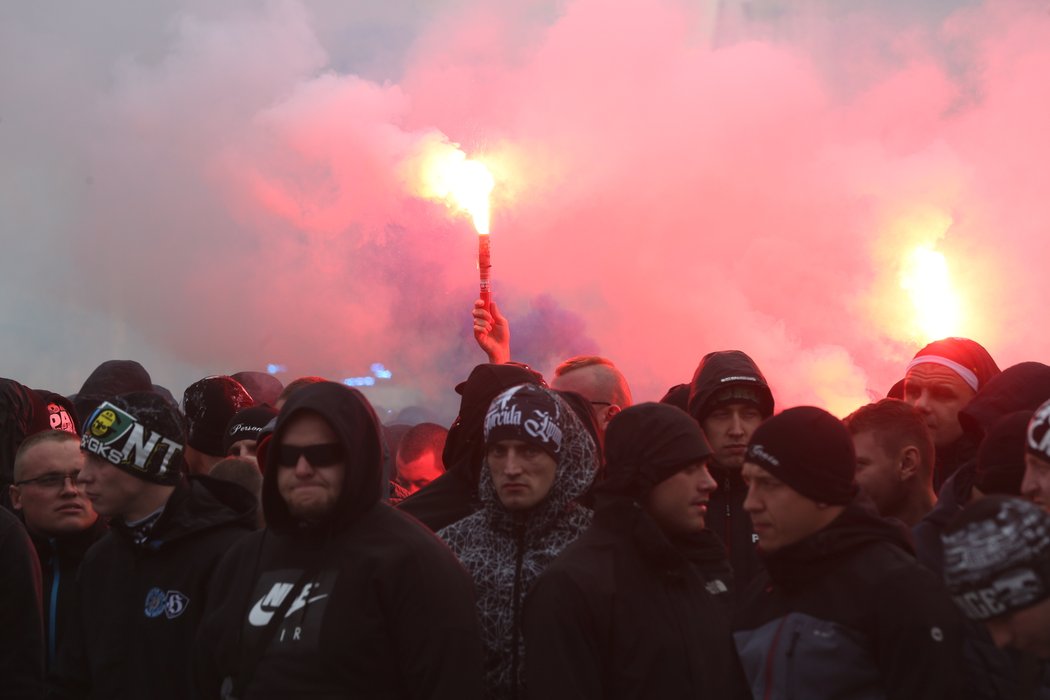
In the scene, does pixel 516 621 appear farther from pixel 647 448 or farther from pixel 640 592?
pixel 647 448

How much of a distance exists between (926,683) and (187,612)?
107 inches

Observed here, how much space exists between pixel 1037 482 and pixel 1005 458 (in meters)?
0.48

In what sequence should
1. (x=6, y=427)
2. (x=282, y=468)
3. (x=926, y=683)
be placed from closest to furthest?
(x=926, y=683) < (x=282, y=468) < (x=6, y=427)

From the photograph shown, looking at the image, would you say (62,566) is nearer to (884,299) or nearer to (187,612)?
(187,612)

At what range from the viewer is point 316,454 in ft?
12.0

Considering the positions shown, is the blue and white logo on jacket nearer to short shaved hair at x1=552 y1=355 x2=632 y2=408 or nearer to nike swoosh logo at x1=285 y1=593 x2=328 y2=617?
nike swoosh logo at x1=285 y1=593 x2=328 y2=617

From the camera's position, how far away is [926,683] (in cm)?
293

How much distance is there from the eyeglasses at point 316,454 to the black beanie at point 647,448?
939 millimetres

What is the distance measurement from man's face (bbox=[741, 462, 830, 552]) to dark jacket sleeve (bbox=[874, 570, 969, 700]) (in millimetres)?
335

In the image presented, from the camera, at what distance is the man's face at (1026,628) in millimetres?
2492

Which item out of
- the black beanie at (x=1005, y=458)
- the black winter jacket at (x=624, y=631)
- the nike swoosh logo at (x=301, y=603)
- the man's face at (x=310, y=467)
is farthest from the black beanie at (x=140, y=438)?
the black beanie at (x=1005, y=458)

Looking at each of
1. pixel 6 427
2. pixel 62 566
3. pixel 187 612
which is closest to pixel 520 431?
pixel 187 612

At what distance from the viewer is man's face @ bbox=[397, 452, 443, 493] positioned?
27.6 feet

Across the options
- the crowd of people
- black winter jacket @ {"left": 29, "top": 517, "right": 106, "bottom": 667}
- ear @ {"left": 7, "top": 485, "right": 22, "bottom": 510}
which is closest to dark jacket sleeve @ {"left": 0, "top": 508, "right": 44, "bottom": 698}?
the crowd of people
